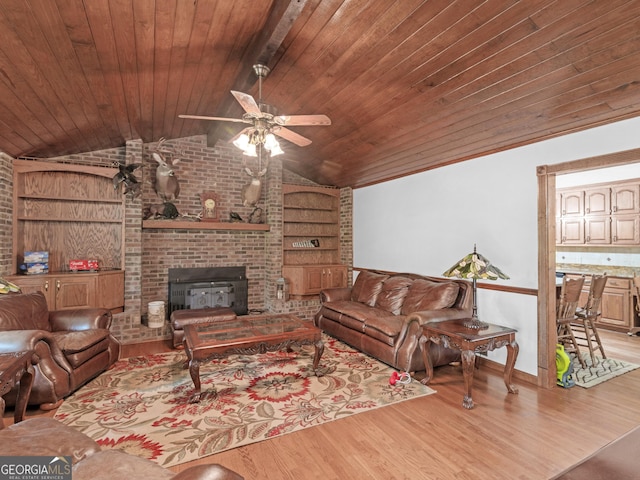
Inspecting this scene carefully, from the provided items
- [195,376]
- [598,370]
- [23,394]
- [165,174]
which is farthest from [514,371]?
[165,174]

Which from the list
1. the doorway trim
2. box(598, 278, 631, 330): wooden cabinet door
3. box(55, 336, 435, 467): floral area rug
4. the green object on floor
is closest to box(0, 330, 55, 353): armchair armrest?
box(55, 336, 435, 467): floral area rug

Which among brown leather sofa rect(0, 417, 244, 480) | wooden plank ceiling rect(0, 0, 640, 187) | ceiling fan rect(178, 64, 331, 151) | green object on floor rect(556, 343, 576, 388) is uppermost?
wooden plank ceiling rect(0, 0, 640, 187)

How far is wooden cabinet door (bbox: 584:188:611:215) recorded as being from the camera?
5.45m

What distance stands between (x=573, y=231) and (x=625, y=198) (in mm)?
931

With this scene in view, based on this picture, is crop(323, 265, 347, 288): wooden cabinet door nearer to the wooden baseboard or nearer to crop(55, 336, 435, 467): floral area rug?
crop(55, 336, 435, 467): floral area rug

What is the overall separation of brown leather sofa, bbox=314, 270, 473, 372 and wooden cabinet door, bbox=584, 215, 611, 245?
3385 mm

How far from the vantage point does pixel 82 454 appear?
1.45m

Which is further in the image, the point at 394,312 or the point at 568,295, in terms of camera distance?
the point at 394,312

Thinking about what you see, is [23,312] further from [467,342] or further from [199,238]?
[467,342]

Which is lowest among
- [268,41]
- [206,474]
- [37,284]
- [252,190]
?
[206,474]

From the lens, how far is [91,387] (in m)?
3.19

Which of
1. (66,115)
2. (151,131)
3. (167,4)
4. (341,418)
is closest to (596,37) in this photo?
(167,4)

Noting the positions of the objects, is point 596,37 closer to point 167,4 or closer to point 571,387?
point 167,4

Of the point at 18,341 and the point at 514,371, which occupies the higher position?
the point at 18,341
